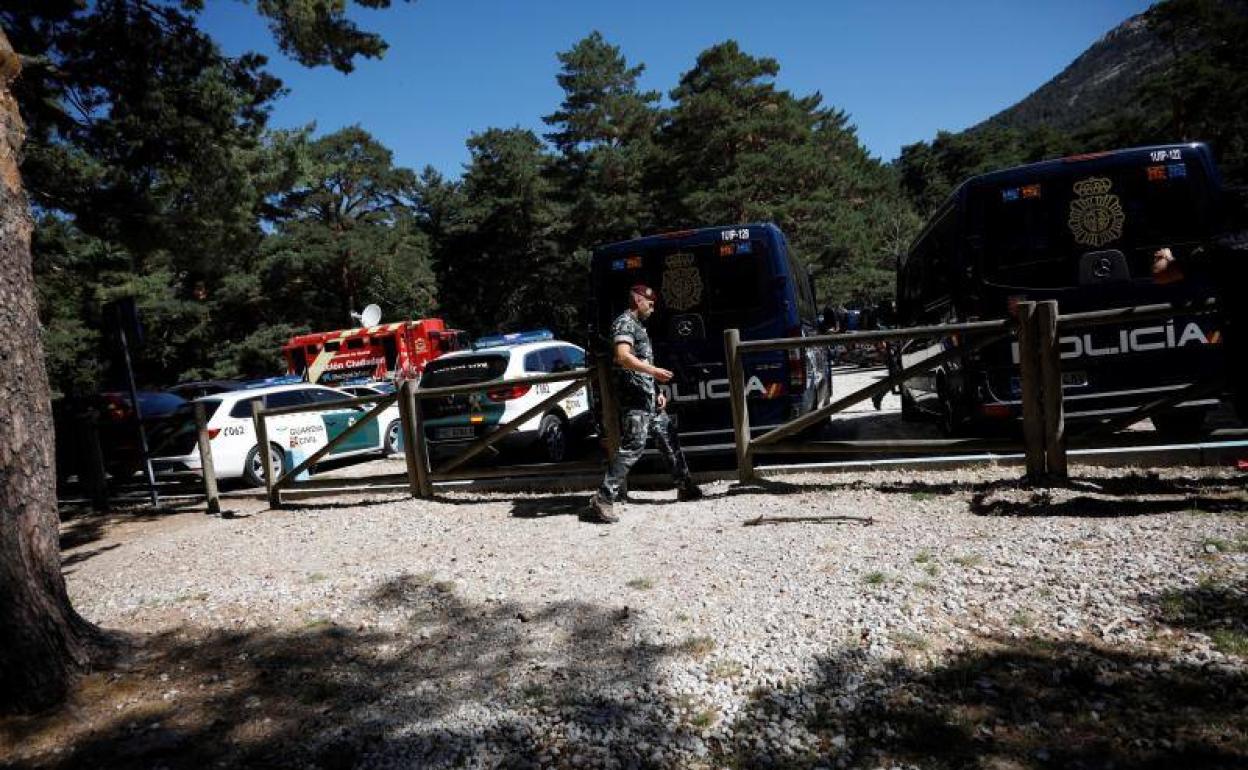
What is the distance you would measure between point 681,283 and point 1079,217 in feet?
11.8

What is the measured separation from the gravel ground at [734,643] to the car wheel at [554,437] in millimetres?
3354

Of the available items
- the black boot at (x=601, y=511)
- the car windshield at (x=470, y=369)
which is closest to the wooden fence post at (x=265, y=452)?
the car windshield at (x=470, y=369)

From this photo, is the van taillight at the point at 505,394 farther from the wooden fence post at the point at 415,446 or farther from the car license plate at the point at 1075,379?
the car license plate at the point at 1075,379

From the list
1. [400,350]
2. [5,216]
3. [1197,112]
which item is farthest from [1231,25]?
[5,216]

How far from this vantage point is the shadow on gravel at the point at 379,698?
2742 mm

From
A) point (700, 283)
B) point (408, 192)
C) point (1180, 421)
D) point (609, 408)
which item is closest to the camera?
point (609, 408)

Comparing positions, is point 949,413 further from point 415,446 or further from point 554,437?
point 415,446

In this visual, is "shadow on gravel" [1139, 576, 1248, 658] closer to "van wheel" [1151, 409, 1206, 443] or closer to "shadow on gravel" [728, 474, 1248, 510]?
"shadow on gravel" [728, 474, 1248, 510]

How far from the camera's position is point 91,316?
30734 millimetres

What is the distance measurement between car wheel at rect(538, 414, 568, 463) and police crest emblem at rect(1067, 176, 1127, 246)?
237 inches

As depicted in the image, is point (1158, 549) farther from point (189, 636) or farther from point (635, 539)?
point (189, 636)

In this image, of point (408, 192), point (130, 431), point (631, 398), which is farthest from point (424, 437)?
point (408, 192)

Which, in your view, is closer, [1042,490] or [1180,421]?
[1042,490]

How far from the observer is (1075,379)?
6.15m
